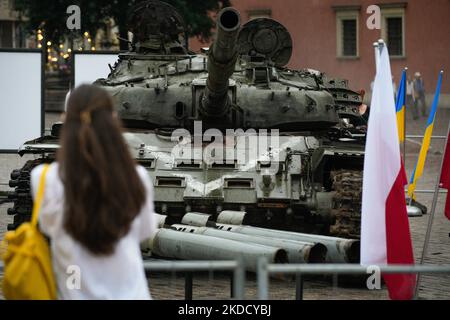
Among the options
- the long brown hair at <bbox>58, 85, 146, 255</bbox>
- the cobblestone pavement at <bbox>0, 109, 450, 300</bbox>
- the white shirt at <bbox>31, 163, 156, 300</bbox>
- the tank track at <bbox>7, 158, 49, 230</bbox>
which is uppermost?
the long brown hair at <bbox>58, 85, 146, 255</bbox>

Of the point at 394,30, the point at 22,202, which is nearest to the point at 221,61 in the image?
the point at 22,202

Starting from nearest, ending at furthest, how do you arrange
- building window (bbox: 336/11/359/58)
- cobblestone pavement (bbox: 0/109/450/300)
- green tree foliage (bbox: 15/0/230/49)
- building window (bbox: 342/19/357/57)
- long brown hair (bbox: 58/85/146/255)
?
long brown hair (bbox: 58/85/146/255)
cobblestone pavement (bbox: 0/109/450/300)
green tree foliage (bbox: 15/0/230/49)
building window (bbox: 336/11/359/58)
building window (bbox: 342/19/357/57)

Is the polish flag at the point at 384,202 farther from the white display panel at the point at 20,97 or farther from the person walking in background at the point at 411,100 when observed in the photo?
the person walking in background at the point at 411,100

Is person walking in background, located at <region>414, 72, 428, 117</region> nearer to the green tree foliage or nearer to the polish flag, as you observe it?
the green tree foliage

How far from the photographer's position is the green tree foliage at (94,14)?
3525 cm

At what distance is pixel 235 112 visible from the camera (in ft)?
44.1

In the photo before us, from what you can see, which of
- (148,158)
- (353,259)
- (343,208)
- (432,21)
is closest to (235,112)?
(148,158)

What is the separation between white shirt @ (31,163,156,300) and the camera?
17.5 ft

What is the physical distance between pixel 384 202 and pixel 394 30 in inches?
1582

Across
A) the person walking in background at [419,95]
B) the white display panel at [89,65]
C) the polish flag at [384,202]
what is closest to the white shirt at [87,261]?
the polish flag at [384,202]

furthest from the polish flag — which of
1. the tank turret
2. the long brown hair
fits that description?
the long brown hair

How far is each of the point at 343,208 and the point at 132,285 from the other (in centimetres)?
662

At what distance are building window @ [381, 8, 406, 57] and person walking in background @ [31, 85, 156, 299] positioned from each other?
140ft

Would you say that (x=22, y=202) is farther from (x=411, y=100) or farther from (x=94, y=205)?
(x=411, y=100)
